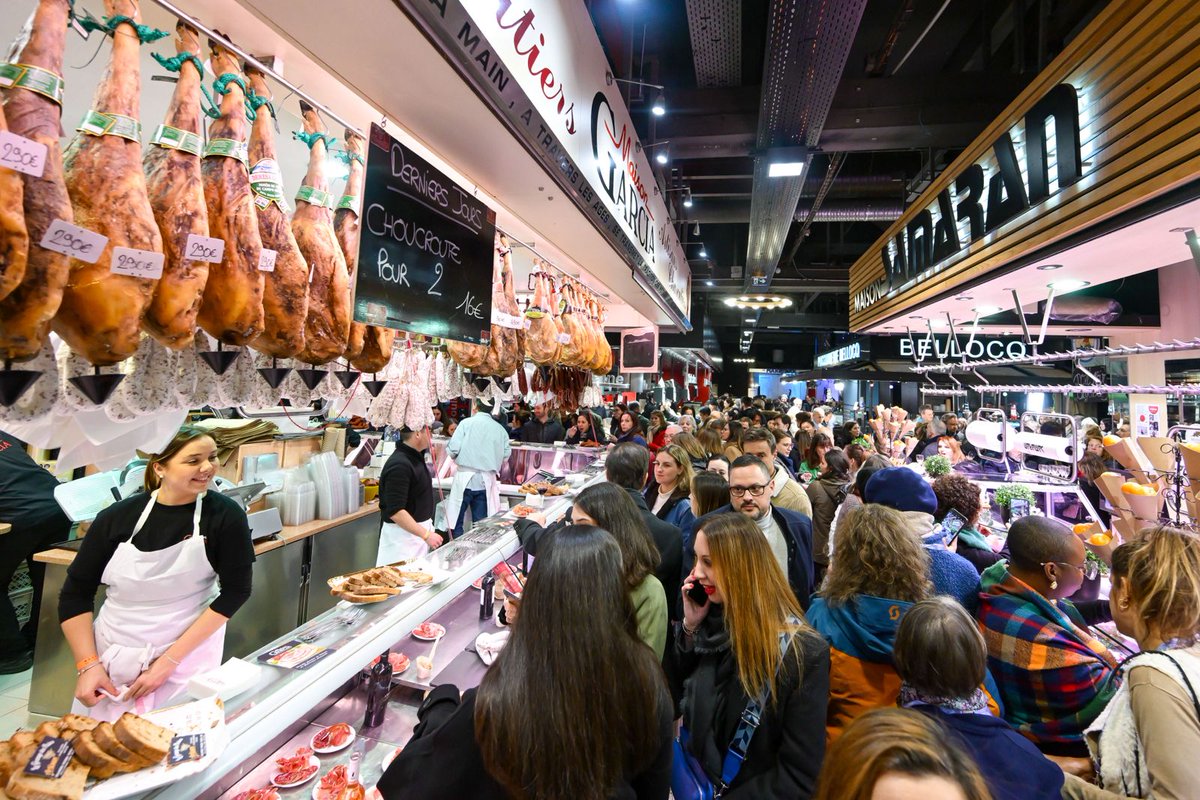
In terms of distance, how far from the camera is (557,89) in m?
2.49

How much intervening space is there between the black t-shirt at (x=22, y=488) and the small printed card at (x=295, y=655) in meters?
4.33

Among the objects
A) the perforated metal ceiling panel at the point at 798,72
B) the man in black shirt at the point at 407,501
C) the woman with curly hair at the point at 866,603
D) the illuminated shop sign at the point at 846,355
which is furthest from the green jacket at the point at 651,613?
the illuminated shop sign at the point at 846,355

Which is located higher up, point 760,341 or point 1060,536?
point 760,341

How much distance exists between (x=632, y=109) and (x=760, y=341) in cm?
2442

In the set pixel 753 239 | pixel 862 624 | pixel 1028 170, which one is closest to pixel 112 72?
pixel 862 624

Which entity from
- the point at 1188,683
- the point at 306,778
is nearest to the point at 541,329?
the point at 306,778

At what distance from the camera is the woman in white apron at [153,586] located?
2316 mm

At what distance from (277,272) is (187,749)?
1.31 metres

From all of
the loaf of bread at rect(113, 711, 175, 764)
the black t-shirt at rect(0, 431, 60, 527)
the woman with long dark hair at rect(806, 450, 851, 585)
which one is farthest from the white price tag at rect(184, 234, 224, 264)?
the black t-shirt at rect(0, 431, 60, 527)

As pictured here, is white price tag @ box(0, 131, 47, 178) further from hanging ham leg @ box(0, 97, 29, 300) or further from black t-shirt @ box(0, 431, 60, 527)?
black t-shirt @ box(0, 431, 60, 527)

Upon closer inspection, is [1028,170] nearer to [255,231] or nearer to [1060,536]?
[1060,536]

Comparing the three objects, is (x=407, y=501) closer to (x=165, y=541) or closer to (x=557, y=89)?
(x=165, y=541)

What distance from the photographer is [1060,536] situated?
7.65ft

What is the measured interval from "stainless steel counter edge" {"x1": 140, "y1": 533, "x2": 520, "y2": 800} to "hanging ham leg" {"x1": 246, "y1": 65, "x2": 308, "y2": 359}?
109cm
